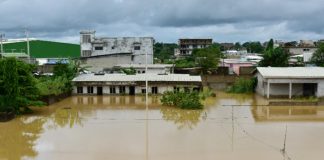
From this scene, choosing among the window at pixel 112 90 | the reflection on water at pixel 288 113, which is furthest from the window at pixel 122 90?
the reflection on water at pixel 288 113

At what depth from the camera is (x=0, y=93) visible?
26297 mm

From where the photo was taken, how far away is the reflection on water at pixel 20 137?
57.9 ft

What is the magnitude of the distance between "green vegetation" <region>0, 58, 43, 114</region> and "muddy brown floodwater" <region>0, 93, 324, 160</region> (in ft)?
3.44

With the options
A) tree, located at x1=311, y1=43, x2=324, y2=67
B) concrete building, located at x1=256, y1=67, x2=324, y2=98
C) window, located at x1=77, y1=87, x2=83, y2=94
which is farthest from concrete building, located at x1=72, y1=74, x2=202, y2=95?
tree, located at x1=311, y1=43, x2=324, y2=67

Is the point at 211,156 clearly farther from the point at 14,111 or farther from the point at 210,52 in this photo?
the point at 210,52

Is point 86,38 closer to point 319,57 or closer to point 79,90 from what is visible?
point 79,90

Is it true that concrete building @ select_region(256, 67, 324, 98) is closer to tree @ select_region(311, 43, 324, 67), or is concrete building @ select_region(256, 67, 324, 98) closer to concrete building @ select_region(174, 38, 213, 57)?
tree @ select_region(311, 43, 324, 67)

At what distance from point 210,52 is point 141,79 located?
1623 cm

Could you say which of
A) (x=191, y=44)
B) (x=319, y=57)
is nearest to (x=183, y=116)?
(x=319, y=57)

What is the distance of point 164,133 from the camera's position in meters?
21.5

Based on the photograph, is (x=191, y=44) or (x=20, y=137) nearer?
(x=20, y=137)

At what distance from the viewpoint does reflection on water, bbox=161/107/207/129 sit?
23969 mm

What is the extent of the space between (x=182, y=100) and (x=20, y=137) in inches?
488

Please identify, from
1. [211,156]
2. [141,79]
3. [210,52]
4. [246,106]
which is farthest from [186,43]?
[211,156]
